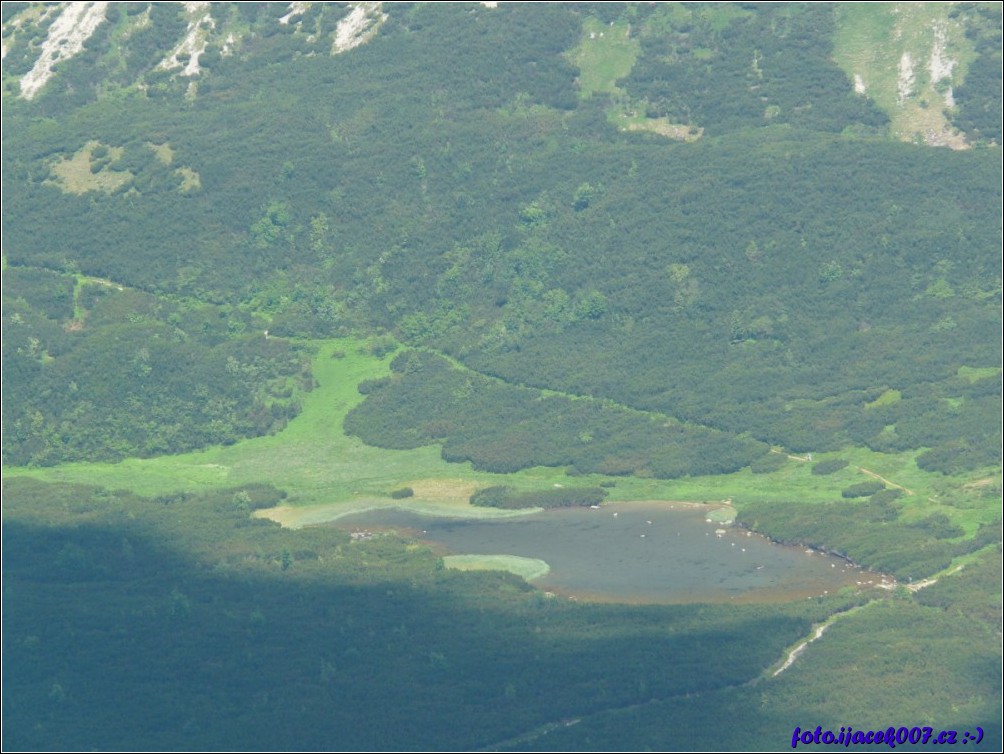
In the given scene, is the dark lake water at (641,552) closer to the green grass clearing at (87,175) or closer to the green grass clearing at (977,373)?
the green grass clearing at (977,373)

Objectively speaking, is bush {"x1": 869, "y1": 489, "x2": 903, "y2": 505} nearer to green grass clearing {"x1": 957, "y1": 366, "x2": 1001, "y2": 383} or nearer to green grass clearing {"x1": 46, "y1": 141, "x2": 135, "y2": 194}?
green grass clearing {"x1": 957, "y1": 366, "x2": 1001, "y2": 383}

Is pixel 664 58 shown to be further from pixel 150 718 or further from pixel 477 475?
pixel 150 718

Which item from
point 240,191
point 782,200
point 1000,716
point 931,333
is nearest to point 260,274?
point 240,191

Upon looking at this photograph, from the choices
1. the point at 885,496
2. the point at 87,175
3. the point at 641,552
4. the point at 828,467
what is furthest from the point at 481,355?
the point at 87,175

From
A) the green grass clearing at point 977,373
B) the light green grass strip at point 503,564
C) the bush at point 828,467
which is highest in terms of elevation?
the green grass clearing at point 977,373

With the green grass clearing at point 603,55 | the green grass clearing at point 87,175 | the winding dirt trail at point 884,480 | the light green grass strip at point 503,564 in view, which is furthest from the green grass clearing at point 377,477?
the green grass clearing at point 603,55
